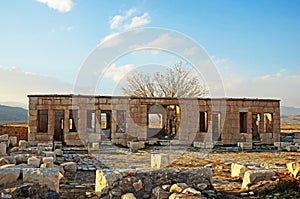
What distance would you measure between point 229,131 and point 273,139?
10.0 ft

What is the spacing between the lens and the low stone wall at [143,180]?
24.6 feet

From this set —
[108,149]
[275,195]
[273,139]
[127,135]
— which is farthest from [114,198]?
[273,139]

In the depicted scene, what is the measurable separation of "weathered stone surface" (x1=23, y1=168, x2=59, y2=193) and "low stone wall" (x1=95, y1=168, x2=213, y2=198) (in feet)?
3.08

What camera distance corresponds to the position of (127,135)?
2058 cm

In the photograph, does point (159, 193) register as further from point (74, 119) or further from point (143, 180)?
point (74, 119)

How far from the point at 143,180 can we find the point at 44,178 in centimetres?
203

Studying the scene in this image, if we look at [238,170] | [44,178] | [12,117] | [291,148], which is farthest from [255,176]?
[12,117]

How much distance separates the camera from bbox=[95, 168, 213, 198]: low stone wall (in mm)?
7492

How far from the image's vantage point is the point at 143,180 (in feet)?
25.5

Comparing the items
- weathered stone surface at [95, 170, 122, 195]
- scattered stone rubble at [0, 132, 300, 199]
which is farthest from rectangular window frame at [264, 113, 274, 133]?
weathered stone surface at [95, 170, 122, 195]

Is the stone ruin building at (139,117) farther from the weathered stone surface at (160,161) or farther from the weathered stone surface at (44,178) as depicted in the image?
the weathered stone surface at (44,178)

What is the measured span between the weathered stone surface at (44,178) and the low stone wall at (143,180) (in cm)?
94

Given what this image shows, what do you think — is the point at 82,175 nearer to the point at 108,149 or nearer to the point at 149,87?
the point at 108,149

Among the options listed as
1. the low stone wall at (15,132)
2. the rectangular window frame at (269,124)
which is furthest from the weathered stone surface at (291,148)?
the low stone wall at (15,132)
